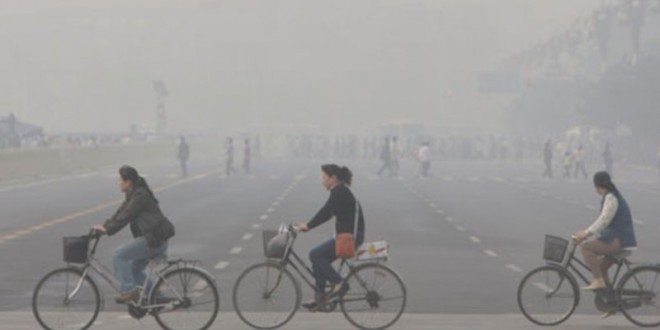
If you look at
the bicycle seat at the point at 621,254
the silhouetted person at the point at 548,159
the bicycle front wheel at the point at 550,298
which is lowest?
the silhouetted person at the point at 548,159

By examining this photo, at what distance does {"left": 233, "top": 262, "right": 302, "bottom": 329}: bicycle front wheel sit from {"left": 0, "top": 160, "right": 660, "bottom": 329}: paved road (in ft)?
5.49

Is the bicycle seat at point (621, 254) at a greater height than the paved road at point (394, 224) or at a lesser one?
greater

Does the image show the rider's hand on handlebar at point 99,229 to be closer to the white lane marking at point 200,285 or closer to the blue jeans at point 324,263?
the white lane marking at point 200,285

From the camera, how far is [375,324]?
15.5m

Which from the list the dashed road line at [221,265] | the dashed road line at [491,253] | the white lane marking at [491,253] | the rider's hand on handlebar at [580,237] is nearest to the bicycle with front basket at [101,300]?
the rider's hand on handlebar at [580,237]

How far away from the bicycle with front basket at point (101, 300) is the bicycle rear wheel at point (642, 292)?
3.81 m

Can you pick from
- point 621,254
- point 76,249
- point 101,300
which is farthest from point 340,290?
point 621,254

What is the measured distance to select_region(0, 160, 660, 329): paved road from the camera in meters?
20.6

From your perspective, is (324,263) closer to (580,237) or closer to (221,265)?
(580,237)

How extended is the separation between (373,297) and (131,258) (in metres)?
2.17

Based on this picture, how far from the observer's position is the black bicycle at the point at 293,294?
15328 mm

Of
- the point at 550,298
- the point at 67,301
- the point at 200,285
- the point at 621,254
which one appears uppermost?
the point at 621,254

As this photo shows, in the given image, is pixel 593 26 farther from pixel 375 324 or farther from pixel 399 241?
pixel 375 324

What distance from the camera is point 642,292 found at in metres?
15.8
